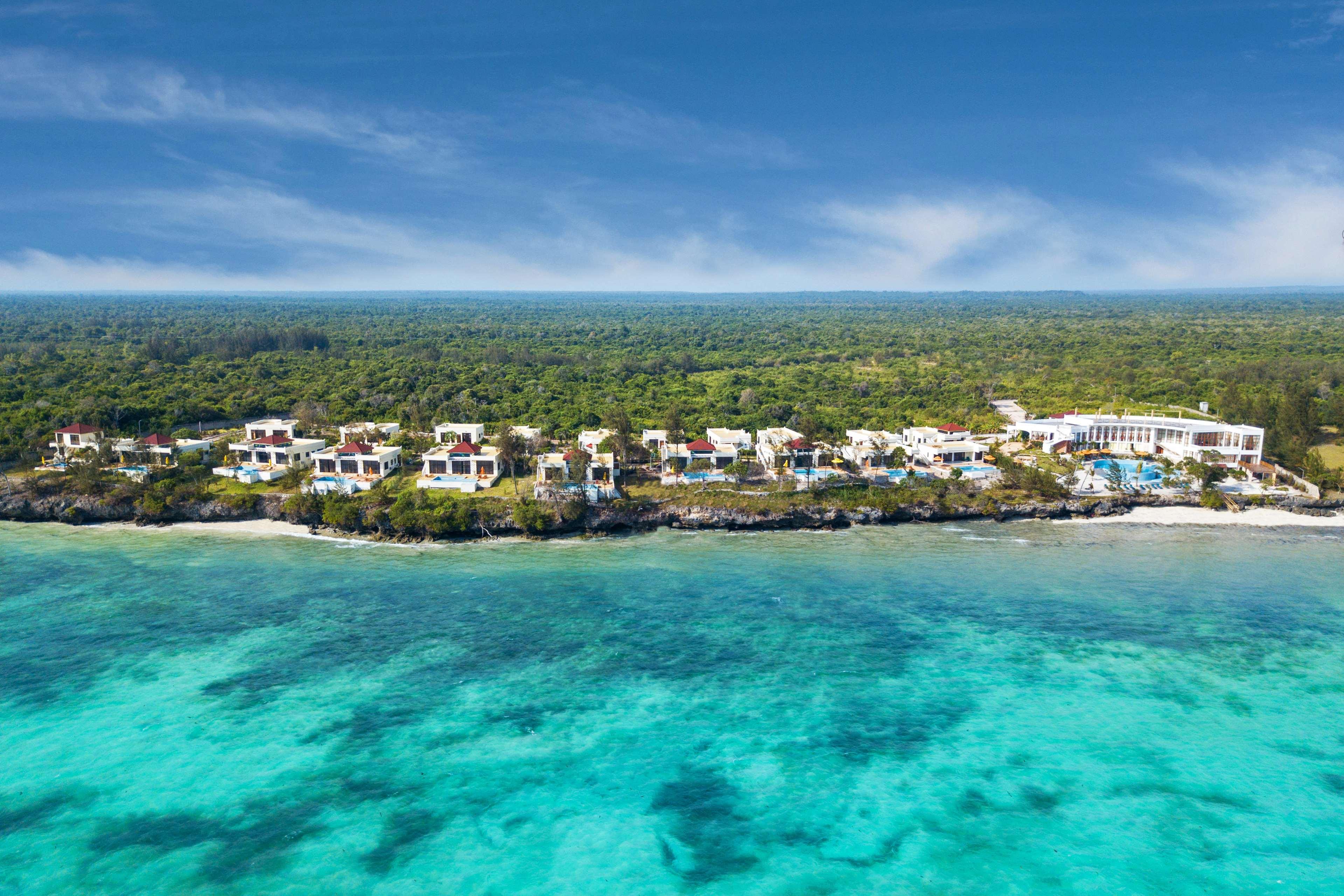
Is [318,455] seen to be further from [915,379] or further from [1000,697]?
[915,379]

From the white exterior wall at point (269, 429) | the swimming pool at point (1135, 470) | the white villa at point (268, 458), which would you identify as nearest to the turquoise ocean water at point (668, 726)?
the white villa at point (268, 458)

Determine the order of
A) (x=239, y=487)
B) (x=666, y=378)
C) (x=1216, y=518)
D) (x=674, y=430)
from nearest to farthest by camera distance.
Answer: (x=1216, y=518) < (x=239, y=487) < (x=674, y=430) < (x=666, y=378)

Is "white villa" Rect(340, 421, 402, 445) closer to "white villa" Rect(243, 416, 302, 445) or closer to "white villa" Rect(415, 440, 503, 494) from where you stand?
"white villa" Rect(243, 416, 302, 445)

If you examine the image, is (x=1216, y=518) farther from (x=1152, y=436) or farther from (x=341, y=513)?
(x=341, y=513)

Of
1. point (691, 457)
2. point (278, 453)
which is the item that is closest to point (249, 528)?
point (278, 453)

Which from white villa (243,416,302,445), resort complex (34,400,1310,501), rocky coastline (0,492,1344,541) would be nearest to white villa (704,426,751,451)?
resort complex (34,400,1310,501)

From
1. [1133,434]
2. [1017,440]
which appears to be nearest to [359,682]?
[1017,440]
